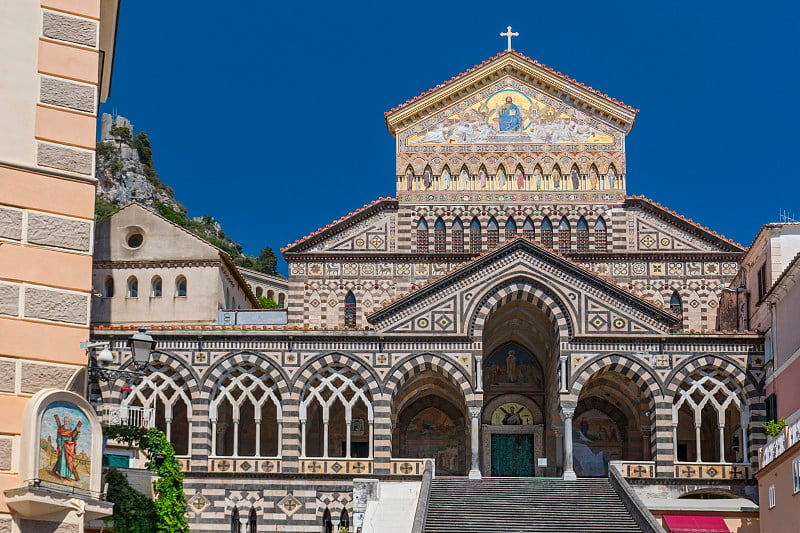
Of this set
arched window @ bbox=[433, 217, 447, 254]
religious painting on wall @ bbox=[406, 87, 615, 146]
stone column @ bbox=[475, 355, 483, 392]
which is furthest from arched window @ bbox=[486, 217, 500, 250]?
stone column @ bbox=[475, 355, 483, 392]

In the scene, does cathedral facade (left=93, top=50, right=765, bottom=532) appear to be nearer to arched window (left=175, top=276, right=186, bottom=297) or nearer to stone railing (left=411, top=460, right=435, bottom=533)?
stone railing (left=411, top=460, right=435, bottom=533)

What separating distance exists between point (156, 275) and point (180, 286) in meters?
1.07

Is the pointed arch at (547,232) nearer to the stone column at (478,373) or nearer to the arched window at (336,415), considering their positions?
the stone column at (478,373)

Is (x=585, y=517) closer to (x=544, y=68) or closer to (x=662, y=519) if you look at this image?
(x=662, y=519)

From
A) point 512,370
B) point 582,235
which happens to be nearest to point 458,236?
point 582,235

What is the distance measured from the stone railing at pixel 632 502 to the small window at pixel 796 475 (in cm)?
356

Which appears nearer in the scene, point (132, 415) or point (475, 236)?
point (132, 415)

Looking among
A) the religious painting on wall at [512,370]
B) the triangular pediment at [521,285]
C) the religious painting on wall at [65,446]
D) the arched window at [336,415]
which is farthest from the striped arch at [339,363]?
the religious painting on wall at [65,446]

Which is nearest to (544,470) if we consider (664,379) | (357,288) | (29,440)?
(664,379)

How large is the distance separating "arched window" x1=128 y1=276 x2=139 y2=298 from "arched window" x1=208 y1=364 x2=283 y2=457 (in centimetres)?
733

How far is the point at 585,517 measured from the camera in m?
35.8

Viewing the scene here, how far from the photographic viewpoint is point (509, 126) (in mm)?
49062

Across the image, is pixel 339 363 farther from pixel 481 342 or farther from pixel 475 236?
pixel 475 236

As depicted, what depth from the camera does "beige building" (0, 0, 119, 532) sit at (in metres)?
14.0
